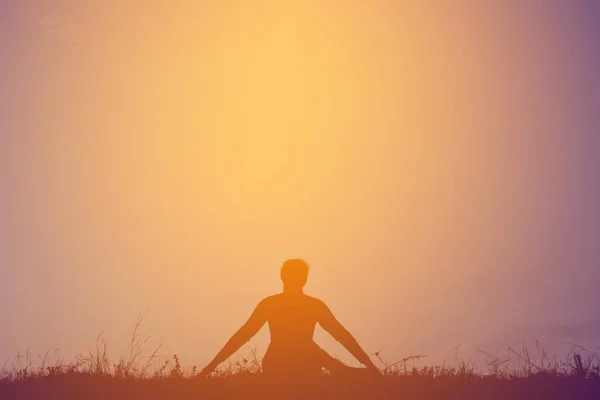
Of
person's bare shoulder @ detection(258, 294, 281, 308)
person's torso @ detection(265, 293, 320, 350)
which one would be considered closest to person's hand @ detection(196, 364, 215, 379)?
person's torso @ detection(265, 293, 320, 350)

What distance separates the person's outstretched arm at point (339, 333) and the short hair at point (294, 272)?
1.81 ft

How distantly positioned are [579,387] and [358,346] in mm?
2753

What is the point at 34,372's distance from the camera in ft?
28.8

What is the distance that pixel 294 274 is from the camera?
836 centimetres

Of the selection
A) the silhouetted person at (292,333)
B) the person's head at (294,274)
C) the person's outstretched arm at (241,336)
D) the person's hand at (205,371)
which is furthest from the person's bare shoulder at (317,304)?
the person's hand at (205,371)

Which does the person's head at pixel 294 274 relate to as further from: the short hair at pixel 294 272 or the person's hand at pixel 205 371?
the person's hand at pixel 205 371

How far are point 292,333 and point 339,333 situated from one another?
0.67 metres

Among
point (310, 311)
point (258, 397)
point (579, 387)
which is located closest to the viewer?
point (258, 397)

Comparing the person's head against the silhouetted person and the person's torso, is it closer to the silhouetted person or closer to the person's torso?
the silhouetted person

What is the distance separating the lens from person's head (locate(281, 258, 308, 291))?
8.35 meters

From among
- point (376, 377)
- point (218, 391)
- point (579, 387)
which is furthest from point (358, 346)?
point (579, 387)

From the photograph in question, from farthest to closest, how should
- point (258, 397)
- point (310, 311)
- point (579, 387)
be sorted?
point (310, 311), point (579, 387), point (258, 397)

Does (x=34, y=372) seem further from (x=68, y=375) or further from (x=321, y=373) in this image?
(x=321, y=373)

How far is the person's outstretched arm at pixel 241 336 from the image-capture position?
8.26 m
